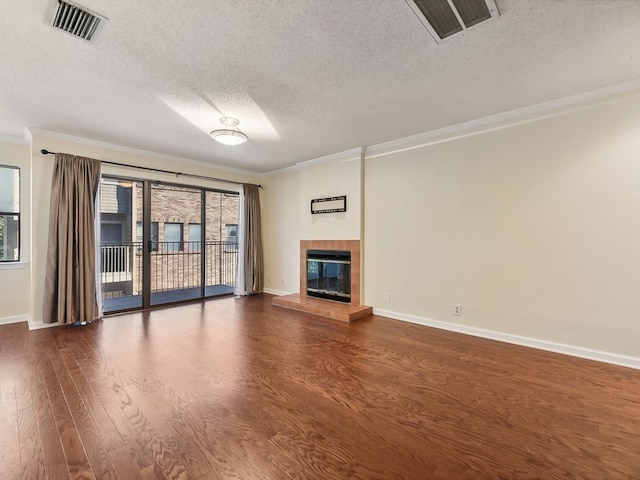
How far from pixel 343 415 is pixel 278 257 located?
4446 millimetres

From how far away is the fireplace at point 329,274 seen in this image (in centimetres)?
479

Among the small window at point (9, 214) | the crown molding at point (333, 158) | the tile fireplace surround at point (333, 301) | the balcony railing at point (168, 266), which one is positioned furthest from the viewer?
the balcony railing at point (168, 266)

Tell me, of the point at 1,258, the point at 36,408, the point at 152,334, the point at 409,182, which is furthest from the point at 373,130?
the point at 1,258

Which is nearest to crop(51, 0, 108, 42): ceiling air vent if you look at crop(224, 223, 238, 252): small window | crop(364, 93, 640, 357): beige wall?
crop(364, 93, 640, 357): beige wall

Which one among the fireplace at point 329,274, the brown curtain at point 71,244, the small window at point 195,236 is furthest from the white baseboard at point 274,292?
the brown curtain at point 71,244

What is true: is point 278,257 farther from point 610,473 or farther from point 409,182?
point 610,473

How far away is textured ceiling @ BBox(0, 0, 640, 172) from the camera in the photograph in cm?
182

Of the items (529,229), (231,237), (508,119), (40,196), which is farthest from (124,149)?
(529,229)

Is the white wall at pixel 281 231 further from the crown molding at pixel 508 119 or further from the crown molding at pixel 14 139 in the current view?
the crown molding at pixel 14 139

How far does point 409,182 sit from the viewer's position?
4129mm

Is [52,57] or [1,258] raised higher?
[52,57]

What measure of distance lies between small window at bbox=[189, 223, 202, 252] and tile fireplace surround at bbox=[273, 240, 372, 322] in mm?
2130

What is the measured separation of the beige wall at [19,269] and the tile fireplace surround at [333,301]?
12.1ft

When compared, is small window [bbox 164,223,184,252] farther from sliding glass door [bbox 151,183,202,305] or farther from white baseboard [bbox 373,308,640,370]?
white baseboard [bbox 373,308,640,370]
